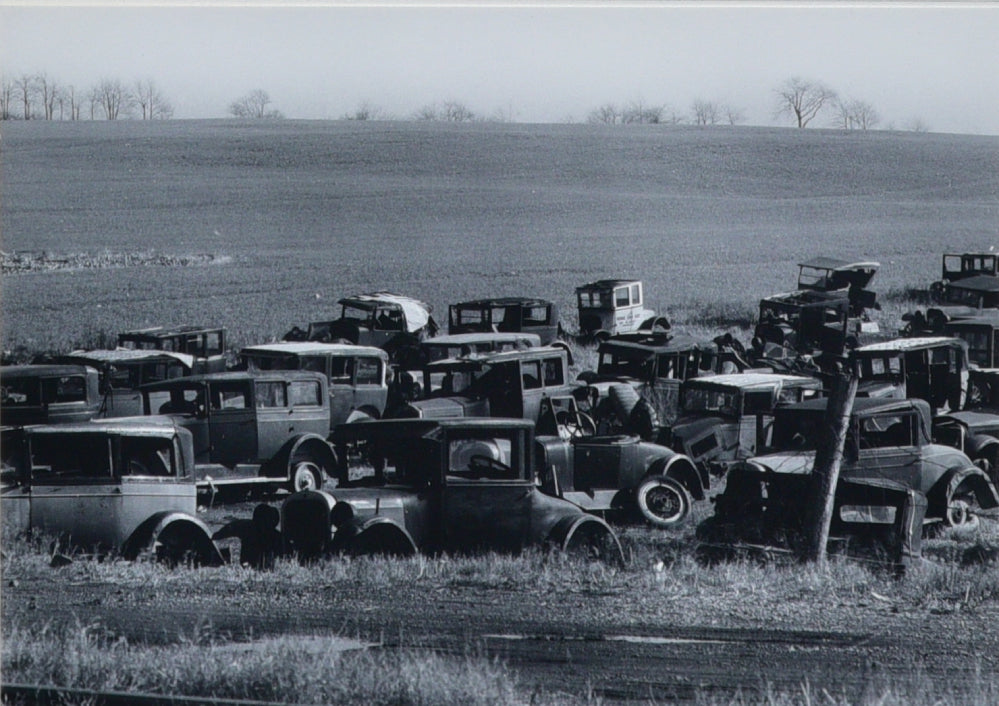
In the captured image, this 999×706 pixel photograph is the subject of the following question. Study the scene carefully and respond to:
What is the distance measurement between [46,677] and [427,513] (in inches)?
156

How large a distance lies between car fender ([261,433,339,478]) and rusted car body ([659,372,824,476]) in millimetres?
4670

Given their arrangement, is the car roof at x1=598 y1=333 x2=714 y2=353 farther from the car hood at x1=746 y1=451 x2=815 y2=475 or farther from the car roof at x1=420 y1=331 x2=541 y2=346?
the car hood at x1=746 y1=451 x2=815 y2=475

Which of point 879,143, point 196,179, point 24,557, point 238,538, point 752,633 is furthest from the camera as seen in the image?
point 879,143

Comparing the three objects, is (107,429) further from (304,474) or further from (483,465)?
(304,474)

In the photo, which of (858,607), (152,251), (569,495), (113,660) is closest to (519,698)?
→ (113,660)

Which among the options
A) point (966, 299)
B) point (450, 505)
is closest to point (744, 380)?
point (450, 505)

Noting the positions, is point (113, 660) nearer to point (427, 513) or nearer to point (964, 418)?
point (427, 513)

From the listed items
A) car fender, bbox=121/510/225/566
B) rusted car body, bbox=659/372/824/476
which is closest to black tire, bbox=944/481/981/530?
rusted car body, bbox=659/372/824/476

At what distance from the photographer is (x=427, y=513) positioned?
1101 cm

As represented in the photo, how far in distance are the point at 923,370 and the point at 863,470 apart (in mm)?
7170

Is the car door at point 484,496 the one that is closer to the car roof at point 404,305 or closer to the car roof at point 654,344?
the car roof at point 654,344

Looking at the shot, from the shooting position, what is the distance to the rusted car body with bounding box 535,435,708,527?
545 inches

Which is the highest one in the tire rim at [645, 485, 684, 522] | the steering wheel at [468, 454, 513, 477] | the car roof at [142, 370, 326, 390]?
the car roof at [142, 370, 326, 390]

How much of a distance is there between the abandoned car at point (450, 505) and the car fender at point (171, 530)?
0.82 m
